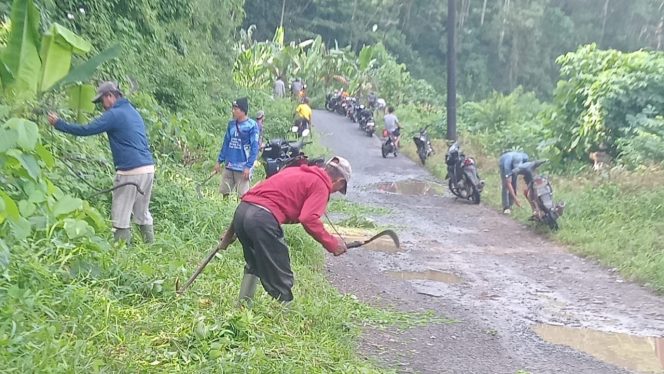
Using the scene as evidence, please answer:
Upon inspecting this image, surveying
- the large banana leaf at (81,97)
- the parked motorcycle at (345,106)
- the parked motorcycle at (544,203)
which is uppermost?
the large banana leaf at (81,97)

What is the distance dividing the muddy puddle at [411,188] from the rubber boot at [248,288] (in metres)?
9.76

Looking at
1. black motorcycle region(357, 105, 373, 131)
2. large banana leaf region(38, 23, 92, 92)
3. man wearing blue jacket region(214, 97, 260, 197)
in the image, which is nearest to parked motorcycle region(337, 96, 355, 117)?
black motorcycle region(357, 105, 373, 131)

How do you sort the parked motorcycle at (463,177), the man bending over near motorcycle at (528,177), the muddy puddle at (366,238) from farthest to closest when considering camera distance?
the parked motorcycle at (463,177)
the man bending over near motorcycle at (528,177)
the muddy puddle at (366,238)

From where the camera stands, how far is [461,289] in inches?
311

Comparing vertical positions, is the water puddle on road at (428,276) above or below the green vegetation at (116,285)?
below

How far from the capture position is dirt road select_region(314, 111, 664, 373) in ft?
19.0

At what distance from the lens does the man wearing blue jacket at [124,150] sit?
648 cm

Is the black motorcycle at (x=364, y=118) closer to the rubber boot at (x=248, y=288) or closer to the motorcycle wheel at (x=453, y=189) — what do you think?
the motorcycle wheel at (x=453, y=189)

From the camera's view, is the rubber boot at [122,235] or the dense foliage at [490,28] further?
the dense foliage at [490,28]

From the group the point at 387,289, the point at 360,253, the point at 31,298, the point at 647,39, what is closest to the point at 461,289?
the point at 387,289

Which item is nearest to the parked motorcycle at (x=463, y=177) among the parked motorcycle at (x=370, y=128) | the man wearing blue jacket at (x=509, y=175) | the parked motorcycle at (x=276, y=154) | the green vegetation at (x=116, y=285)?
the man wearing blue jacket at (x=509, y=175)

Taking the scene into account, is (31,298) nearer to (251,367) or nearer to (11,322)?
(11,322)

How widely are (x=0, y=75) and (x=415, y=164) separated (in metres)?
13.6

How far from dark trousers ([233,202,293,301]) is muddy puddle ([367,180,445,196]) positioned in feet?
32.2
